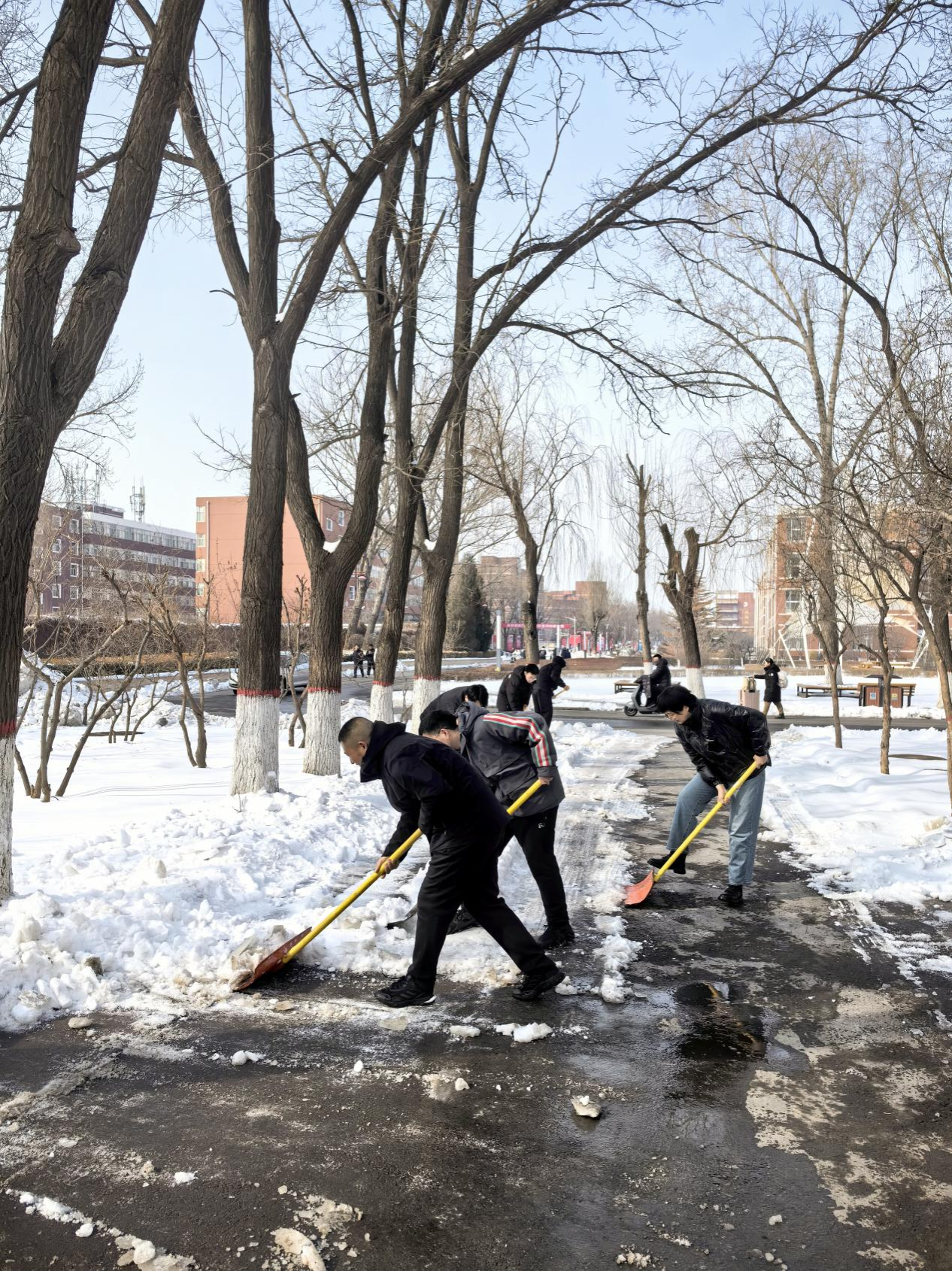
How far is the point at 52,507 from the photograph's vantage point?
22359 mm

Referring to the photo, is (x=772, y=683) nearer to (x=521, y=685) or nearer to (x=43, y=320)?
(x=521, y=685)

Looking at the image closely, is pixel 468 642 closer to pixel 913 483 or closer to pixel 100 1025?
pixel 913 483

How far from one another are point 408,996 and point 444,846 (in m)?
0.73

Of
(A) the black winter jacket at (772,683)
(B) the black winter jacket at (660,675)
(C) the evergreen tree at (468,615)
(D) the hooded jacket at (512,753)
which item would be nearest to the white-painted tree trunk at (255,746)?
(D) the hooded jacket at (512,753)

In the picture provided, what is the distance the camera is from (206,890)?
20.5 ft

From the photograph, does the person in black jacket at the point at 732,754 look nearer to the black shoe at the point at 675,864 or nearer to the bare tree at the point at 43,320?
the black shoe at the point at 675,864

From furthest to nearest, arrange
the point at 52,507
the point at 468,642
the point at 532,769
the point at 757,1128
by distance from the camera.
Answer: the point at 468,642 < the point at 52,507 < the point at 532,769 < the point at 757,1128

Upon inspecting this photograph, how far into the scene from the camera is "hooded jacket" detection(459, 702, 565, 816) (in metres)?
5.95

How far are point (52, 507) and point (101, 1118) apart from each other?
2095 centimetres

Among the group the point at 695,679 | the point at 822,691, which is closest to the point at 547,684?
the point at 695,679

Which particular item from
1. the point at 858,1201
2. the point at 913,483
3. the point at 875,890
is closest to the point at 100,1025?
the point at 858,1201

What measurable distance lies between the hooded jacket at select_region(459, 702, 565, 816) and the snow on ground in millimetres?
872

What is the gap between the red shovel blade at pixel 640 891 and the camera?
6668mm

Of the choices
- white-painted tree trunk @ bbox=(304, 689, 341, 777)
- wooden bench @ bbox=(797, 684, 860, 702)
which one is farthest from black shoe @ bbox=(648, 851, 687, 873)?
wooden bench @ bbox=(797, 684, 860, 702)
